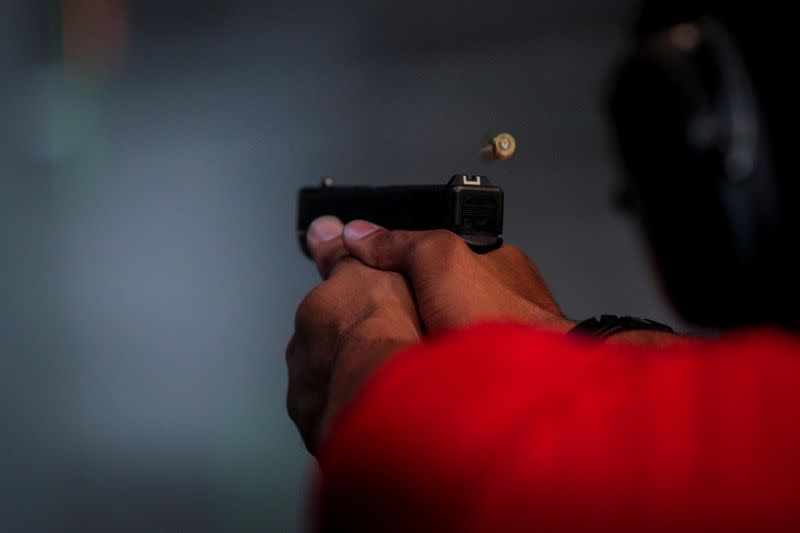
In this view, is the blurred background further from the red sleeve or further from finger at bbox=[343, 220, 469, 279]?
the red sleeve

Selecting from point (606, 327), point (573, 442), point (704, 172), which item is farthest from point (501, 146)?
point (573, 442)

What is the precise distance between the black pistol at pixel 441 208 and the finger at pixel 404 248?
17 millimetres

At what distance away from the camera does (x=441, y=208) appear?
0.76m

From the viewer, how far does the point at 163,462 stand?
47.5 inches

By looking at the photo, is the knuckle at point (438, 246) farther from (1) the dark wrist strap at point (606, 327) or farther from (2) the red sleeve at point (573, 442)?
(2) the red sleeve at point (573, 442)

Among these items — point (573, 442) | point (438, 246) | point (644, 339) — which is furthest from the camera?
point (438, 246)

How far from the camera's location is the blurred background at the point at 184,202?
114cm

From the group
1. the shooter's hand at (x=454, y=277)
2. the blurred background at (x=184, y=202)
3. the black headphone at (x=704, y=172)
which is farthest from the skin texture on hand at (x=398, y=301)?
the blurred background at (x=184, y=202)

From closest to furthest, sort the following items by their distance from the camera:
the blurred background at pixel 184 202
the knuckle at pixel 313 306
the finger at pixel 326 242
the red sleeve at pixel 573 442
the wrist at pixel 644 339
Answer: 1. the red sleeve at pixel 573 442
2. the wrist at pixel 644 339
3. the knuckle at pixel 313 306
4. the finger at pixel 326 242
5. the blurred background at pixel 184 202

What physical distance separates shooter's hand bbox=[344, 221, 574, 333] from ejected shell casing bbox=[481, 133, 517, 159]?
80mm

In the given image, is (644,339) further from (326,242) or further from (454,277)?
(326,242)

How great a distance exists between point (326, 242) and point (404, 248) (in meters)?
0.13

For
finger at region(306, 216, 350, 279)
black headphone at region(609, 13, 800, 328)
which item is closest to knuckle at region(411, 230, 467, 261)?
finger at region(306, 216, 350, 279)

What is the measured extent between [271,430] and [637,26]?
937 mm
